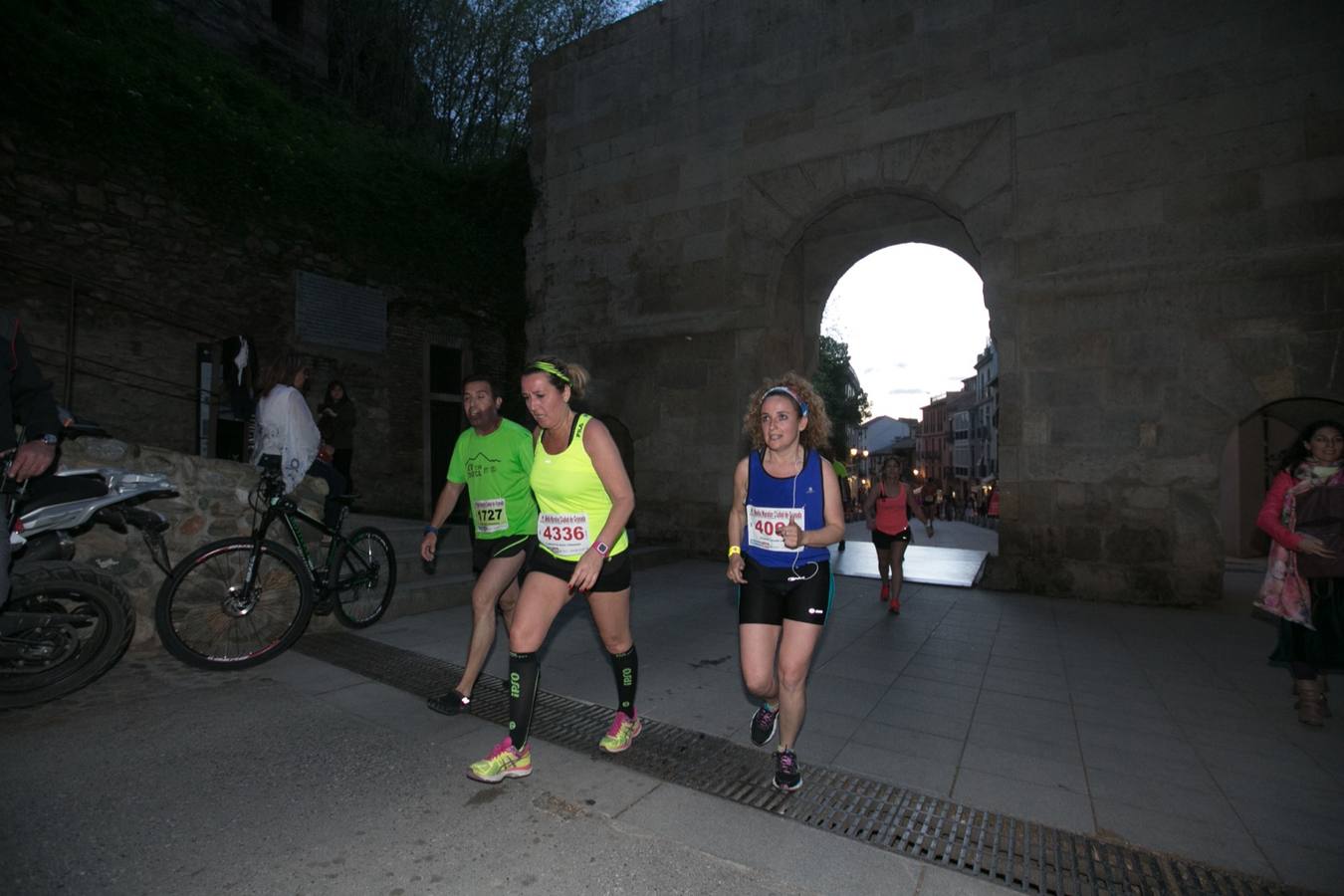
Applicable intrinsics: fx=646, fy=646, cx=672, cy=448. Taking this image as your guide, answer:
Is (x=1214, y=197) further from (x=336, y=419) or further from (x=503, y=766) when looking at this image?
(x=336, y=419)

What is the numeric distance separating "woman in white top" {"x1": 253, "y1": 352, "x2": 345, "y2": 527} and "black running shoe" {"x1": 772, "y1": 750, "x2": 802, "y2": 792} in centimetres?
429

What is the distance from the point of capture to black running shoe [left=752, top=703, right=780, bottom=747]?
11.2 ft

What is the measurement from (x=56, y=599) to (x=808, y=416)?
172 inches

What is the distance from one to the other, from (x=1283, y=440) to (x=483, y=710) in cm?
1781

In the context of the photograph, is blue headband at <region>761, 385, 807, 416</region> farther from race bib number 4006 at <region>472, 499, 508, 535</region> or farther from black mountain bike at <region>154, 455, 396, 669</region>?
black mountain bike at <region>154, 455, 396, 669</region>

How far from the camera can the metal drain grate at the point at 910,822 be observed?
2.46 meters

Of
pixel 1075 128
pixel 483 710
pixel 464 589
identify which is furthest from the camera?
pixel 1075 128

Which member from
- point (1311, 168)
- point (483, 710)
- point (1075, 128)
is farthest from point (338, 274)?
point (1311, 168)

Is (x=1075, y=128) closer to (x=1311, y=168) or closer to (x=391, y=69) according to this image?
(x=1311, y=168)

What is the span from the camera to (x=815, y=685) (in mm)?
4637

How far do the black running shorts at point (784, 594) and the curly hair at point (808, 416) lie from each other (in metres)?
0.62

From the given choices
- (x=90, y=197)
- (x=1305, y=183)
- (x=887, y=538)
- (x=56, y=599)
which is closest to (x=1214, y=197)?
(x=1305, y=183)

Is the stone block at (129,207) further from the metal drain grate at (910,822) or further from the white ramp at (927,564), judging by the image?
the white ramp at (927,564)

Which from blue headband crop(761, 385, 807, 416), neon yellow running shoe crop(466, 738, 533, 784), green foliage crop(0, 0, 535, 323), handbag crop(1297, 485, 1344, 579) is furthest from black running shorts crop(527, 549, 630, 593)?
green foliage crop(0, 0, 535, 323)
